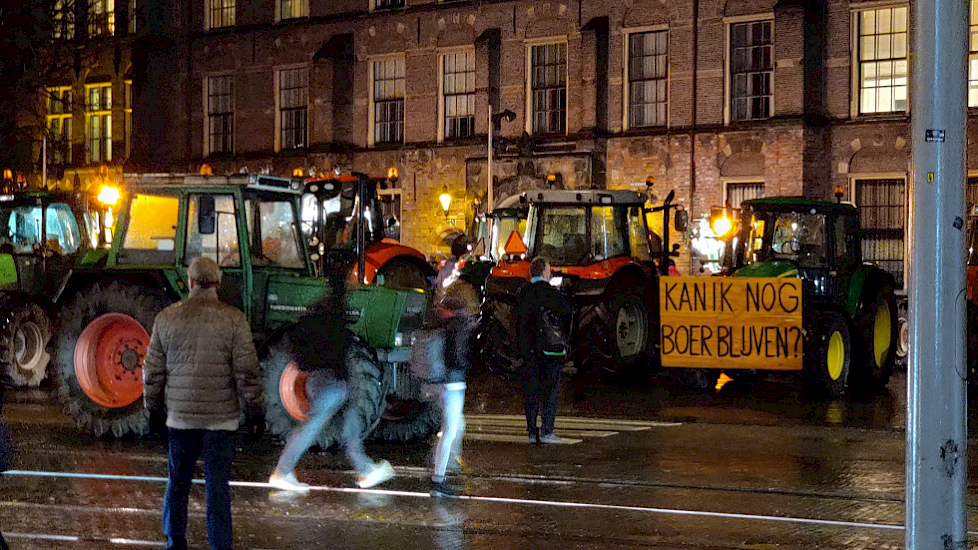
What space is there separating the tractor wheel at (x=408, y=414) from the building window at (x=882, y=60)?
1951 centimetres

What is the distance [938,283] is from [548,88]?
92.8 ft

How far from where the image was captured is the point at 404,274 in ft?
72.4

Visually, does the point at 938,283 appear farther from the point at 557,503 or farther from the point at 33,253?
the point at 33,253

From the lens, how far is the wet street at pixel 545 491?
9406 mm

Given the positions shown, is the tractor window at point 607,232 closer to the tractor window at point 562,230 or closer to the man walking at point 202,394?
the tractor window at point 562,230

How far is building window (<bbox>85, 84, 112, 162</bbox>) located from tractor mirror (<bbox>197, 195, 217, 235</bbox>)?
97.3 feet

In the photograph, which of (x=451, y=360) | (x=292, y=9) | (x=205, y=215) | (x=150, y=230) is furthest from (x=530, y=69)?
(x=451, y=360)

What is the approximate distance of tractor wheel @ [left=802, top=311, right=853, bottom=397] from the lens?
19203mm

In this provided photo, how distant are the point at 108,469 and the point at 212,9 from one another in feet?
97.0

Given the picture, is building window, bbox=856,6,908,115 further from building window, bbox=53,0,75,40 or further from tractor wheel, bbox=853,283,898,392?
building window, bbox=53,0,75,40

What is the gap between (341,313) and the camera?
11.2 metres

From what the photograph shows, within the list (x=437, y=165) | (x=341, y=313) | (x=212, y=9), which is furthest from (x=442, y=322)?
(x=212, y=9)

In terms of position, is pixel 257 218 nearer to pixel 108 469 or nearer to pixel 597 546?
pixel 108 469

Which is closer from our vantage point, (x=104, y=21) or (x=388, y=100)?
(x=388, y=100)
